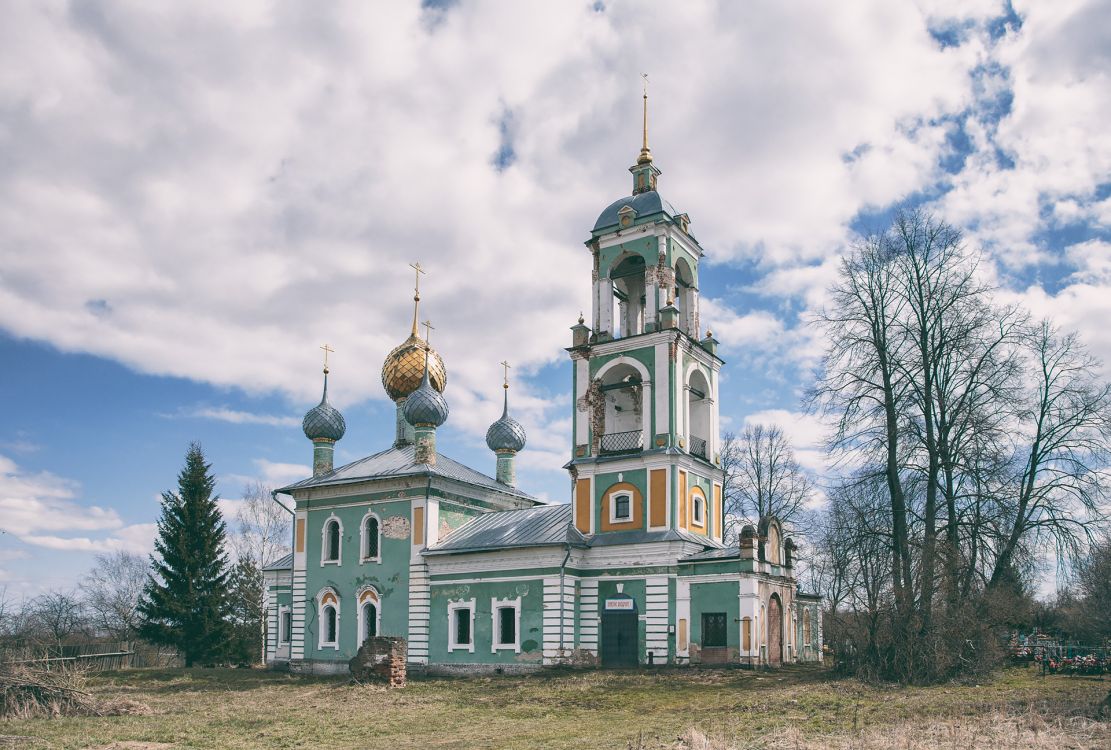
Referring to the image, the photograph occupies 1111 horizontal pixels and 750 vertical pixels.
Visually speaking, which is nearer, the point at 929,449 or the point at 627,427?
the point at 929,449

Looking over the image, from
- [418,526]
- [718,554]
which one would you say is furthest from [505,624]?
[718,554]

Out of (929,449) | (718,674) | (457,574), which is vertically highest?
(929,449)

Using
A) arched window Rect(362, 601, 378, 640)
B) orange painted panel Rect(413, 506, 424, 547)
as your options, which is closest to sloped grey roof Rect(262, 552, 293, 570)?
arched window Rect(362, 601, 378, 640)

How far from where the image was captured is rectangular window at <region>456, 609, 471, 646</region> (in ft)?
92.5

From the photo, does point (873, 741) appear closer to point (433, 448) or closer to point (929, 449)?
point (929, 449)

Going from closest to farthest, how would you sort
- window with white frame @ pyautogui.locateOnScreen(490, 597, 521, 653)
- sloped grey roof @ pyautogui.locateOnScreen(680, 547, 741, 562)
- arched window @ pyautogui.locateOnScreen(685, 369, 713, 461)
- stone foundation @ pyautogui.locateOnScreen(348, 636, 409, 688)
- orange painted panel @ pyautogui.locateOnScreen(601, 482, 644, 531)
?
stone foundation @ pyautogui.locateOnScreen(348, 636, 409, 688) < sloped grey roof @ pyautogui.locateOnScreen(680, 547, 741, 562) < orange painted panel @ pyautogui.locateOnScreen(601, 482, 644, 531) < window with white frame @ pyautogui.locateOnScreen(490, 597, 521, 653) < arched window @ pyautogui.locateOnScreen(685, 369, 713, 461)

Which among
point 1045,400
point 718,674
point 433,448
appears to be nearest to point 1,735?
point 718,674

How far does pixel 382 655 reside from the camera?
23.3 metres

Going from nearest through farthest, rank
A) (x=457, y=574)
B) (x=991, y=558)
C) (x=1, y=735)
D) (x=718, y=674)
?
(x=1, y=735) → (x=718, y=674) → (x=991, y=558) → (x=457, y=574)

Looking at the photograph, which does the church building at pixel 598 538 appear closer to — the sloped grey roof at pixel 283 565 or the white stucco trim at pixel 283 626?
the white stucco trim at pixel 283 626

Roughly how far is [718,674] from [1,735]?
1455 cm

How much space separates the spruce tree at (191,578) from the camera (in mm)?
33781

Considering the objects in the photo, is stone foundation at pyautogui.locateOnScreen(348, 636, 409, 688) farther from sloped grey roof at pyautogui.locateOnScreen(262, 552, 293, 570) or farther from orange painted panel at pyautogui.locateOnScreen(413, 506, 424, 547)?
sloped grey roof at pyautogui.locateOnScreen(262, 552, 293, 570)

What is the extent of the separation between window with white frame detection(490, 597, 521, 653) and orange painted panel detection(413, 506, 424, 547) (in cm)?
330
